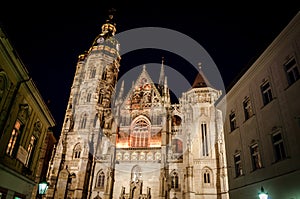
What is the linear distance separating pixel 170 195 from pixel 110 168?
8992mm

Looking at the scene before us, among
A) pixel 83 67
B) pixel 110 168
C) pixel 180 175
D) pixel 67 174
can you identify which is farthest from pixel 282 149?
pixel 83 67

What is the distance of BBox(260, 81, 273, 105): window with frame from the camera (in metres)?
12.4

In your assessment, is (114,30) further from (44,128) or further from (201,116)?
(44,128)

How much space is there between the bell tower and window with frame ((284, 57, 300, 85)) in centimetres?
2557

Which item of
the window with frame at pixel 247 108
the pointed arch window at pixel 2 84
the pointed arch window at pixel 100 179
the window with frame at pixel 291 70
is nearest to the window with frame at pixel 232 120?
the window with frame at pixel 247 108

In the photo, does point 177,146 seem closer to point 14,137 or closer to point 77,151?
point 77,151

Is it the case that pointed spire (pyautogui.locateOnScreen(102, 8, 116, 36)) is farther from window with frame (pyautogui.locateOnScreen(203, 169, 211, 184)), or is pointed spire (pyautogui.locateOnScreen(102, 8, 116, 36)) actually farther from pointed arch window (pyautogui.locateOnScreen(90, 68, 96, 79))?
window with frame (pyautogui.locateOnScreen(203, 169, 211, 184))

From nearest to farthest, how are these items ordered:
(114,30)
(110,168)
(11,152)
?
(11,152) < (110,168) < (114,30)

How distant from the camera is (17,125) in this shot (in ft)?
41.1

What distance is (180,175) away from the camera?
29219 millimetres

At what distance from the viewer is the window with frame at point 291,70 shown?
10.5 metres

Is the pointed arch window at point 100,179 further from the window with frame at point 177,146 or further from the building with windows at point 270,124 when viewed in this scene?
the building with windows at point 270,124

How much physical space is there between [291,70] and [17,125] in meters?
15.1

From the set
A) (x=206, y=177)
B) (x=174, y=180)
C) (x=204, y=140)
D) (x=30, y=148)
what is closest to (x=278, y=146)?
(x=30, y=148)
